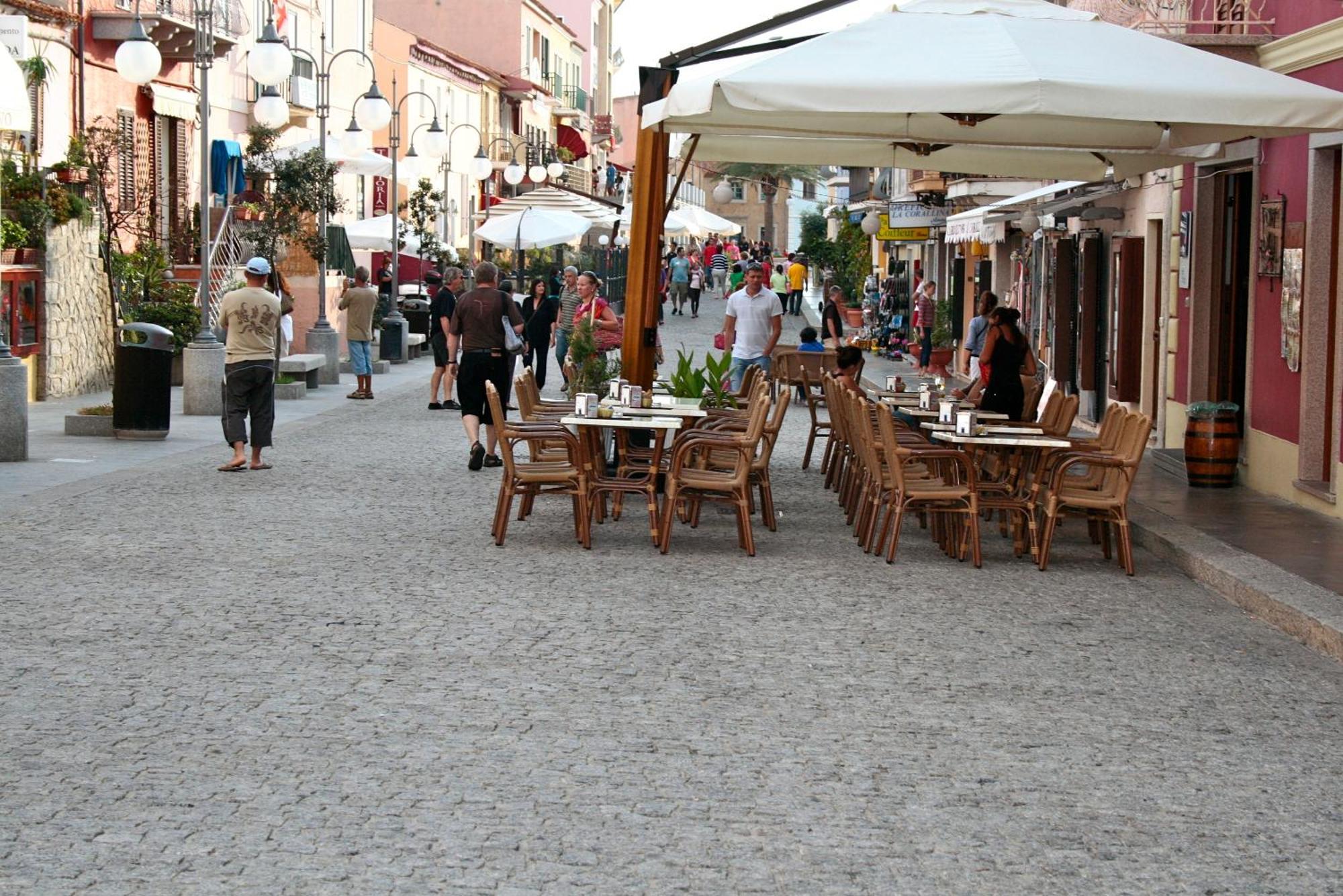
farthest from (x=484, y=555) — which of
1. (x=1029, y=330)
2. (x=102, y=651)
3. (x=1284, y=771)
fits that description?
(x=1029, y=330)

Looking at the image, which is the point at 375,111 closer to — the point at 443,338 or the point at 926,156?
the point at 443,338

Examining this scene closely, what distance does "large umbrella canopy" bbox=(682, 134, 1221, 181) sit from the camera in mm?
15266

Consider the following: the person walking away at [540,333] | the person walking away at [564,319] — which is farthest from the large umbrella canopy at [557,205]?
the person walking away at [540,333]

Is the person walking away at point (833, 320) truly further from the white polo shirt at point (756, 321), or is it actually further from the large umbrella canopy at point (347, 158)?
the large umbrella canopy at point (347, 158)

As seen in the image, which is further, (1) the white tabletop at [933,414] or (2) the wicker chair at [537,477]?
(1) the white tabletop at [933,414]

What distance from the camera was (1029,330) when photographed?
27500 mm

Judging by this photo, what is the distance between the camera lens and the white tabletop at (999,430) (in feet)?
37.4

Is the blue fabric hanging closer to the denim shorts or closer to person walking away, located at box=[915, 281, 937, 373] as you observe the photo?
the denim shorts

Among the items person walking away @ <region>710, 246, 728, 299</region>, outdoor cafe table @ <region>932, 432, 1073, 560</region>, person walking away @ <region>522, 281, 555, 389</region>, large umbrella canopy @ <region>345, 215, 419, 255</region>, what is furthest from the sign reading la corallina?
person walking away @ <region>710, 246, 728, 299</region>

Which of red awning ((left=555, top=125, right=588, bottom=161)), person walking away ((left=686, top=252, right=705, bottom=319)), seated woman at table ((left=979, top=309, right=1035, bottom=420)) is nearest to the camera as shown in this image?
seated woman at table ((left=979, top=309, right=1035, bottom=420))

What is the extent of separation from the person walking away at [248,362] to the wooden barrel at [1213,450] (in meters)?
7.20

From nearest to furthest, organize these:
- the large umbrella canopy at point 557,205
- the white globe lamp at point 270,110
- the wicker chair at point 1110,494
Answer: the wicker chair at point 1110,494, the white globe lamp at point 270,110, the large umbrella canopy at point 557,205

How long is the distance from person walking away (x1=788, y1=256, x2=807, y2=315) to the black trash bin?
33.1 metres

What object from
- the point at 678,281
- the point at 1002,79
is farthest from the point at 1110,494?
the point at 678,281
